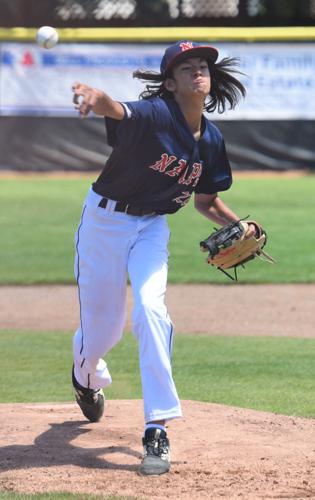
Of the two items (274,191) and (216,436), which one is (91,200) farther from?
(274,191)

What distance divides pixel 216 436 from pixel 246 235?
926 millimetres

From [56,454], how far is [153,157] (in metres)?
1.34

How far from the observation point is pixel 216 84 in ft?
16.1

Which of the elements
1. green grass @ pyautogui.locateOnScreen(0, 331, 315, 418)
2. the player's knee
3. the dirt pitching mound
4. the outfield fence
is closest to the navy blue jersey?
the player's knee

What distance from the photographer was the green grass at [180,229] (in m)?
9.94

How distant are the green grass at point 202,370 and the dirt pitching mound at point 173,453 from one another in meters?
0.36

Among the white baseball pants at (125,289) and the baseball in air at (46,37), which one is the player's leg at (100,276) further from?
the baseball in air at (46,37)

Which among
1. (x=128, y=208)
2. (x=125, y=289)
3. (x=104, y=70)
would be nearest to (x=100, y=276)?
(x=125, y=289)

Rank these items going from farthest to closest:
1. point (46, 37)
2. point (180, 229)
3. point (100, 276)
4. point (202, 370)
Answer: point (180, 229)
point (46, 37)
point (202, 370)
point (100, 276)

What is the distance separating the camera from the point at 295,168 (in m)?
17.7

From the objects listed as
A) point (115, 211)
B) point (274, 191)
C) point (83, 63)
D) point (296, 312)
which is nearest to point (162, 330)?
point (115, 211)

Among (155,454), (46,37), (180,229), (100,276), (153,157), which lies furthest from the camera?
(180,229)

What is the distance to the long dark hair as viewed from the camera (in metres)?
4.67

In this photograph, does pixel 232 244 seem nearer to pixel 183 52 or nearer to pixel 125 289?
pixel 125 289
